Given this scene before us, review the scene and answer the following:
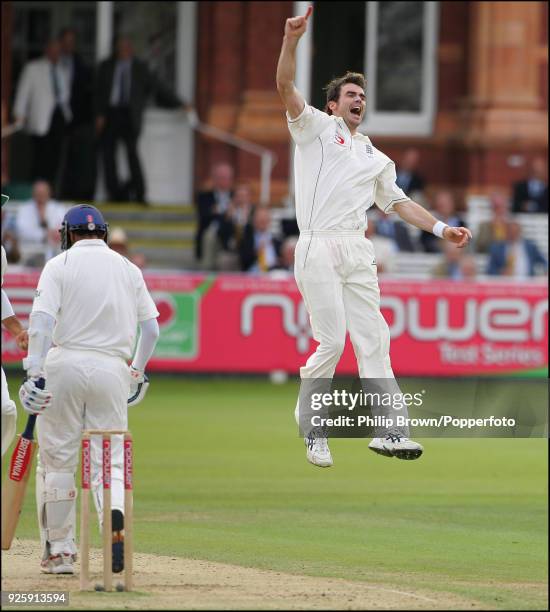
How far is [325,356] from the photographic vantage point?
11.2 meters

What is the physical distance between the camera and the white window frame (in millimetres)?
28172

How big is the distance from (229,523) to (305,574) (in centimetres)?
267

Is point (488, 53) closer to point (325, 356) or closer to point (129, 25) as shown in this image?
point (129, 25)

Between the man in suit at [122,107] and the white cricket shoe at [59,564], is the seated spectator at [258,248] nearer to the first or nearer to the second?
the man in suit at [122,107]

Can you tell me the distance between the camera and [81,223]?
11133 mm

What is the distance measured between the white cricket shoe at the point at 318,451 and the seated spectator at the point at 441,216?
1328cm

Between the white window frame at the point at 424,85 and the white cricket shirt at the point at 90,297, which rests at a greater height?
the white window frame at the point at 424,85

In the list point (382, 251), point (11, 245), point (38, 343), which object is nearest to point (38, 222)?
point (11, 245)

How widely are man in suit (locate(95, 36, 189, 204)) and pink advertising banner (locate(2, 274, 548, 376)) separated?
367 centimetres

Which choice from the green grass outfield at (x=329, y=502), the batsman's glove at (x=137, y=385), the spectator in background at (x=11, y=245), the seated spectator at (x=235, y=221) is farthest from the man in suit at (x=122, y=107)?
the batsman's glove at (x=137, y=385)

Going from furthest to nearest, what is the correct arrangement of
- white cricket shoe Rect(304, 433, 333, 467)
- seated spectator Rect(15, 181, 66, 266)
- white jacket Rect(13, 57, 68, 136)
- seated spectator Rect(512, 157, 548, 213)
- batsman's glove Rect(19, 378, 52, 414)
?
seated spectator Rect(512, 157, 548, 213)
white jacket Rect(13, 57, 68, 136)
seated spectator Rect(15, 181, 66, 266)
white cricket shoe Rect(304, 433, 333, 467)
batsman's glove Rect(19, 378, 52, 414)

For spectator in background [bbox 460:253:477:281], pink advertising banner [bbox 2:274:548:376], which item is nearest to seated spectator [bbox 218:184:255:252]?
pink advertising banner [bbox 2:274:548:376]

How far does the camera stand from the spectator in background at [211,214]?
78.8 ft

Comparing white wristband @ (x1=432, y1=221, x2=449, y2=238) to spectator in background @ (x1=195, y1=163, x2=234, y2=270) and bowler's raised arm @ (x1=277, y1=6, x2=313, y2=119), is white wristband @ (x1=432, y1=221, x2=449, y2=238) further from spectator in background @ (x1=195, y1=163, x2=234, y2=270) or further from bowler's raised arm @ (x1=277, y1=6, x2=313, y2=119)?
spectator in background @ (x1=195, y1=163, x2=234, y2=270)
